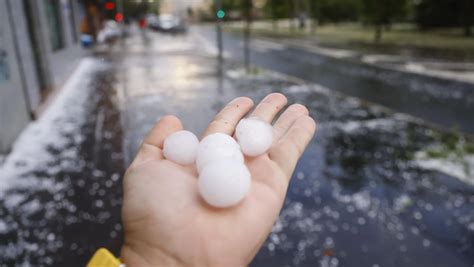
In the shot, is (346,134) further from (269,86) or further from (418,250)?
(269,86)

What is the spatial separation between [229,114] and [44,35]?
Result: 10.2m

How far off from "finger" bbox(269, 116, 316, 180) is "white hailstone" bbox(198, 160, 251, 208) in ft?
1.17

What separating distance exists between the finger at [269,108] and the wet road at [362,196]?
1622 mm

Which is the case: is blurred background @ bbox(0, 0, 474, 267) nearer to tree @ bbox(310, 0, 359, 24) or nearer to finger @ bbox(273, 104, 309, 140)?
finger @ bbox(273, 104, 309, 140)

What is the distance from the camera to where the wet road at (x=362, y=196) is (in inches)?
145

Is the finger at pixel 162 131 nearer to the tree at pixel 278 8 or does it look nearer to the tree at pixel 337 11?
the tree at pixel 278 8

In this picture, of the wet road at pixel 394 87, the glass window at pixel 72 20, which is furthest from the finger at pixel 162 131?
the glass window at pixel 72 20

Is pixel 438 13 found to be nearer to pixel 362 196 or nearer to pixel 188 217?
pixel 362 196

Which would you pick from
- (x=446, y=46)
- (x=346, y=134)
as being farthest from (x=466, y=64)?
(x=346, y=134)

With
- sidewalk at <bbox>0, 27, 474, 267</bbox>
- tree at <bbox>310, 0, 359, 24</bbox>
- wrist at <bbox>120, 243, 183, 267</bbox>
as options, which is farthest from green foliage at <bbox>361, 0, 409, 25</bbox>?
wrist at <bbox>120, 243, 183, 267</bbox>

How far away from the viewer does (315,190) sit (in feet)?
16.2

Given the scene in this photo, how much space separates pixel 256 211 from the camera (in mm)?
1919

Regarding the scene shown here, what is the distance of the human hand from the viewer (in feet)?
5.90

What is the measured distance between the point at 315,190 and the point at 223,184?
3.37m
